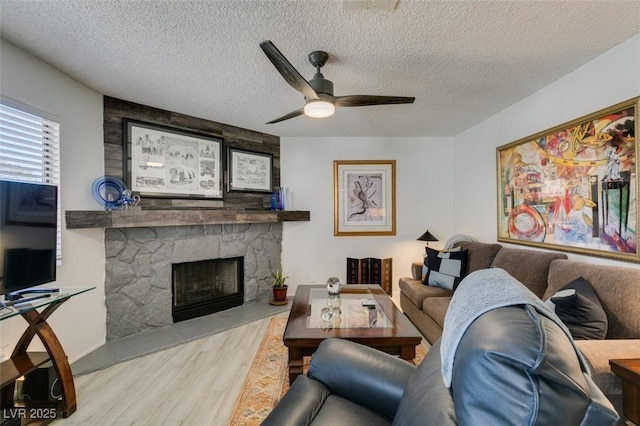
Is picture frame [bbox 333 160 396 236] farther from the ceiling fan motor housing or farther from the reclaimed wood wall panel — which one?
the ceiling fan motor housing

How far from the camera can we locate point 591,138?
7.00 feet

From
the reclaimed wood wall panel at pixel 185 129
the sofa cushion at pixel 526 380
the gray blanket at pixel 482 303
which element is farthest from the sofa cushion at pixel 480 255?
the reclaimed wood wall panel at pixel 185 129

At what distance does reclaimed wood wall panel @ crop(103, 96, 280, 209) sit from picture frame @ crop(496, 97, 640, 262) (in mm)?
2996

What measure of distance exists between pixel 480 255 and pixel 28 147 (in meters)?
4.00

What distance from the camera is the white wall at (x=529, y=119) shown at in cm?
196

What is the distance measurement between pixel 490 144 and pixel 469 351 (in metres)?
3.43

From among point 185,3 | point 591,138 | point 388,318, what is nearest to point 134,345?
point 388,318

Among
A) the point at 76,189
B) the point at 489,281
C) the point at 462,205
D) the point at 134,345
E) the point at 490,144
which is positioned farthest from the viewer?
the point at 462,205

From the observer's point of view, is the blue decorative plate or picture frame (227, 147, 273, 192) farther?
picture frame (227, 147, 273, 192)

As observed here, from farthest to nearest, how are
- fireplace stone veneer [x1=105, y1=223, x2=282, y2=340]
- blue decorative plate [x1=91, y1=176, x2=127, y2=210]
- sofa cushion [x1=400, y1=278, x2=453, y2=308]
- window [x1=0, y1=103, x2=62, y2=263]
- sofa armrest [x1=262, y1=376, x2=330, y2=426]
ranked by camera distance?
sofa cushion [x1=400, y1=278, x2=453, y2=308] → fireplace stone veneer [x1=105, y1=223, x2=282, y2=340] → blue decorative plate [x1=91, y1=176, x2=127, y2=210] → window [x1=0, y1=103, x2=62, y2=263] → sofa armrest [x1=262, y1=376, x2=330, y2=426]

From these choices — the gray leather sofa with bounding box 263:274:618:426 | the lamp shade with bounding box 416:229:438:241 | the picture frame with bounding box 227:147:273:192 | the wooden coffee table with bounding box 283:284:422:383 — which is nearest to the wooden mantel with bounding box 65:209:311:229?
the picture frame with bounding box 227:147:273:192

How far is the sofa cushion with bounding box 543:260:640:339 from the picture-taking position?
1.62 metres

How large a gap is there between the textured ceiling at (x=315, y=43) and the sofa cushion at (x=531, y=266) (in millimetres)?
1494

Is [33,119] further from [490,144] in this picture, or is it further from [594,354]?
[490,144]
